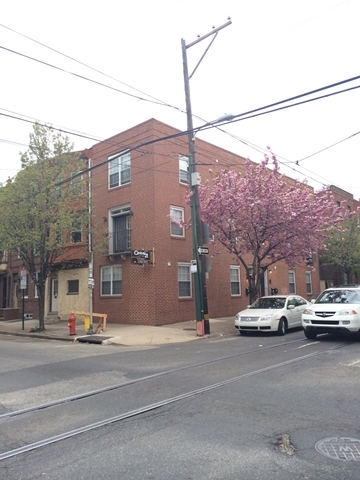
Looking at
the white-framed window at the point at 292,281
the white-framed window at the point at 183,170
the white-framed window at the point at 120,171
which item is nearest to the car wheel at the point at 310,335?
the white-framed window at the point at 183,170

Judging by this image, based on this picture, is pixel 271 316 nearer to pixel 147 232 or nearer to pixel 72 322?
pixel 147 232

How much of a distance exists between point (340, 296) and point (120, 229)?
11.2 metres

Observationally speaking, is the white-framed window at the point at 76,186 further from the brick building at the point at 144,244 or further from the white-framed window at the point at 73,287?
the white-framed window at the point at 73,287

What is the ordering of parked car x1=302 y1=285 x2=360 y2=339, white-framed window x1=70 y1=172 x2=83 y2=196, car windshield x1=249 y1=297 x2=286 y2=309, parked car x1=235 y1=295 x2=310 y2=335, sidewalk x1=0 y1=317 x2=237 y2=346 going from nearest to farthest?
1. parked car x1=302 y1=285 x2=360 y2=339
2. sidewalk x1=0 y1=317 x2=237 y2=346
3. parked car x1=235 y1=295 x2=310 y2=335
4. car windshield x1=249 y1=297 x2=286 y2=309
5. white-framed window x1=70 y1=172 x2=83 y2=196

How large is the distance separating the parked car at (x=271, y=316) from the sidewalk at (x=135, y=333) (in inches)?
46.5

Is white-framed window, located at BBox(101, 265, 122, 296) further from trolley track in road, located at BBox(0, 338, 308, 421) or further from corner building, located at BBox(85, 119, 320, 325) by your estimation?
trolley track in road, located at BBox(0, 338, 308, 421)

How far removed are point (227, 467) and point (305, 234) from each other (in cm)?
1445

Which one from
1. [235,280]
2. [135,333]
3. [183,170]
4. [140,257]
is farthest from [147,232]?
[235,280]

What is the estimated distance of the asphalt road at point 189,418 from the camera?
3.96 m

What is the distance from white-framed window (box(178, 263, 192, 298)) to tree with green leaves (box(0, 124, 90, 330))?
515 centimetres

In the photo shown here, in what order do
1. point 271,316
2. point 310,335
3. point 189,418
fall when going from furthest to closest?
point 271,316 < point 310,335 < point 189,418

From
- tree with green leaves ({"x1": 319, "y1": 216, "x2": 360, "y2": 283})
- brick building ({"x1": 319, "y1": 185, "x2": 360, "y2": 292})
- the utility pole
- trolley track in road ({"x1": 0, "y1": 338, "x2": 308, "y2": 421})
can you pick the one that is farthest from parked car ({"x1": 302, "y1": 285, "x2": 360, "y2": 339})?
brick building ({"x1": 319, "y1": 185, "x2": 360, "y2": 292})

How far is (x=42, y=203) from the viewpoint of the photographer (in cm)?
1684

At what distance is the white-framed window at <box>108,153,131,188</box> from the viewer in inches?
816
